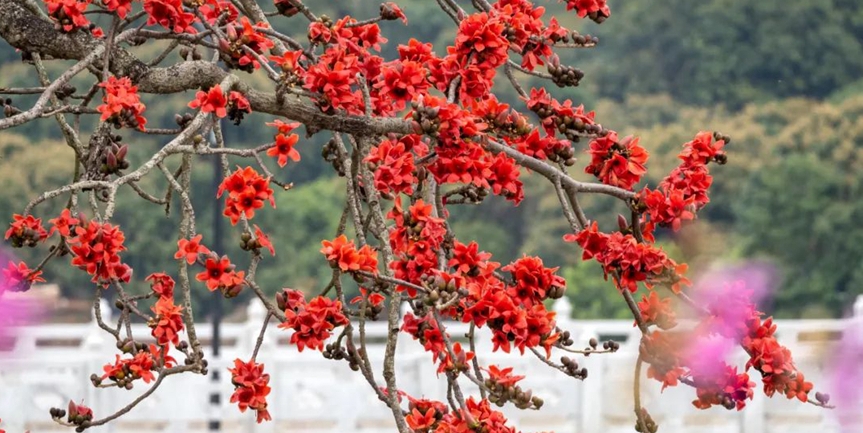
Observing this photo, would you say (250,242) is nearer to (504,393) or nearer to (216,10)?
(504,393)

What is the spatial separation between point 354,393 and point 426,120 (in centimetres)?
841

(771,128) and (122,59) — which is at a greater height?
(771,128)

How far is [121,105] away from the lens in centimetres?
272

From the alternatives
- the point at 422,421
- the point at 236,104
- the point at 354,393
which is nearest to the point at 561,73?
the point at 236,104

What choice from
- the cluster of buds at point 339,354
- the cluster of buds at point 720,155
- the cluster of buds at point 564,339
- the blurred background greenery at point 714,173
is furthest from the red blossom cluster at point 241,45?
the blurred background greenery at point 714,173

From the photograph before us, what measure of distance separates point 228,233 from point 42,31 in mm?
28562

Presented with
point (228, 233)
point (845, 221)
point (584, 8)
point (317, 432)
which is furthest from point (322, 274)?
point (584, 8)

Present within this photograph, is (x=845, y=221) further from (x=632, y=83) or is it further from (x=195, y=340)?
(x=195, y=340)

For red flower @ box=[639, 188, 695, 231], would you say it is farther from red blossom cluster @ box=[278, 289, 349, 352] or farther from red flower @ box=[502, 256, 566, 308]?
red blossom cluster @ box=[278, 289, 349, 352]

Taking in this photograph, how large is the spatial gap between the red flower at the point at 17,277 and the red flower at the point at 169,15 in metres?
0.50

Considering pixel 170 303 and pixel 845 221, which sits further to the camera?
pixel 845 221

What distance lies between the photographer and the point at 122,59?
306cm

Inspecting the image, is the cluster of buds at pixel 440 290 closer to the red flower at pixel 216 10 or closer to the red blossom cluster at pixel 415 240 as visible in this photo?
the red blossom cluster at pixel 415 240

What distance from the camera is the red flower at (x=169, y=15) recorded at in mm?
2900
